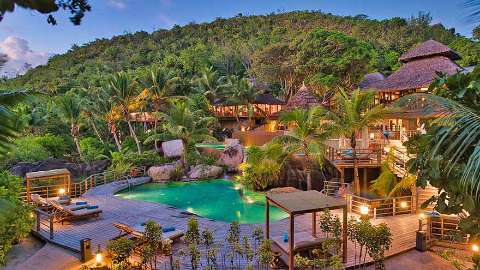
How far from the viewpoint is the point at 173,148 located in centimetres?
2434

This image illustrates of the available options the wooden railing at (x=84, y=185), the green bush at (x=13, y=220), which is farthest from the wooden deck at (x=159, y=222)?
the wooden railing at (x=84, y=185)

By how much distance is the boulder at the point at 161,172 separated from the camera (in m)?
20.7

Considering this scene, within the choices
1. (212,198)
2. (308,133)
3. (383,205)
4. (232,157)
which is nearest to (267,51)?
(232,157)

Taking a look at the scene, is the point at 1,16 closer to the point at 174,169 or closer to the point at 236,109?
the point at 174,169

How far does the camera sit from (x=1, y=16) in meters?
1.80

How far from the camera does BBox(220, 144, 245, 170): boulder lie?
73.6 feet

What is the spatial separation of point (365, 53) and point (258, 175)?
15715 millimetres

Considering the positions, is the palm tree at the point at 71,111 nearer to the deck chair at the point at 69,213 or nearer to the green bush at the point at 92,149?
the green bush at the point at 92,149

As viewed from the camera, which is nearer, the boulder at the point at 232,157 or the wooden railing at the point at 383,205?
the wooden railing at the point at 383,205

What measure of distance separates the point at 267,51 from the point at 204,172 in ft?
51.7

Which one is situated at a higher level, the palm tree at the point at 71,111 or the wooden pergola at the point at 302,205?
the palm tree at the point at 71,111

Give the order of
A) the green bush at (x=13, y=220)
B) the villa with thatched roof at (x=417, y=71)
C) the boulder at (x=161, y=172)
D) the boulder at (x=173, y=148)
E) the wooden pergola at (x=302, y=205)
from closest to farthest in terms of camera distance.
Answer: the wooden pergola at (x=302, y=205), the green bush at (x=13, y=220), the boulder at (x=161, y=172), the villa with thatched roof at (x=417, y=71), the boulder at (x=173, y=148)

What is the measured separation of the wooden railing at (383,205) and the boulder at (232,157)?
10561 millimetres

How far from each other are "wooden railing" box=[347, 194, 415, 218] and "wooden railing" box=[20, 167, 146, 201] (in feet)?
38.5
